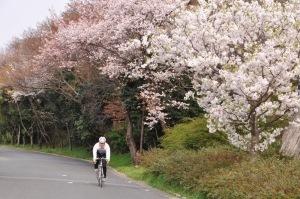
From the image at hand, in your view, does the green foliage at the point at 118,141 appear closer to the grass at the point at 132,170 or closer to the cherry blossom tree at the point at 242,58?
the grass at the point at 132,170

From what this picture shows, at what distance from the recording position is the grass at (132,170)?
63.5 feet

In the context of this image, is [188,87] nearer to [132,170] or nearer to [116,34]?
[132,170]

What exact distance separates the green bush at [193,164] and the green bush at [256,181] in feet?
4.28

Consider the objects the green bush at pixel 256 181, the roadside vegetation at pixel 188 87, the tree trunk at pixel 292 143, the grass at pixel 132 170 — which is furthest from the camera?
the grass at pixel 132 170

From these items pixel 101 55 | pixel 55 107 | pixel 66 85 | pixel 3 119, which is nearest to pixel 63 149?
pixel 55 107

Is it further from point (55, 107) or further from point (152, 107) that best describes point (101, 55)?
point (55, 107)

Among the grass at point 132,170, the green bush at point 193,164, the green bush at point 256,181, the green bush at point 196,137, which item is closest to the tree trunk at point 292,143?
the green bush at point 193,164

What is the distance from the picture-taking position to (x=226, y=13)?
17609mm

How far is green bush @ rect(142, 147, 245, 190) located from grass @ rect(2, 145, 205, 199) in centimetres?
26

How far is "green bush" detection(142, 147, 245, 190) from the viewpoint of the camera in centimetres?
1795

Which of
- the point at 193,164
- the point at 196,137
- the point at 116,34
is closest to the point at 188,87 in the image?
the point at 196,137

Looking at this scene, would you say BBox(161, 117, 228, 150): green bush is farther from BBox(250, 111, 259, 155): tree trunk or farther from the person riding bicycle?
BBox(250, 111, 259, 155): tree trunk

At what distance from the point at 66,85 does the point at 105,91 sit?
9.97 meters

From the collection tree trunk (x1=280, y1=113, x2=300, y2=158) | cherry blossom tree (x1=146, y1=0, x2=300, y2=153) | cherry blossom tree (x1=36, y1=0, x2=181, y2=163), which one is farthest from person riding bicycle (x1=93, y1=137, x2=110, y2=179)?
cherry blossom tree (x1=36, y1=0, x2=181, y2=163)
